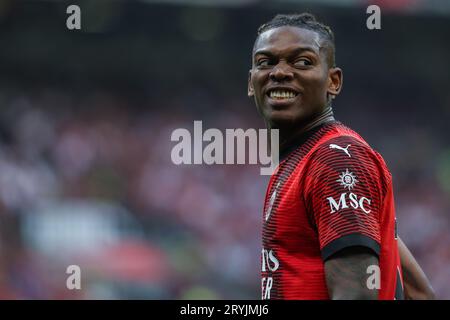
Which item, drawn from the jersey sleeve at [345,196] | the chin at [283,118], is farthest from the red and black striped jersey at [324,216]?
the chin at [283,118]

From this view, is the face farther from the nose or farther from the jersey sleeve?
the jersey sleeve

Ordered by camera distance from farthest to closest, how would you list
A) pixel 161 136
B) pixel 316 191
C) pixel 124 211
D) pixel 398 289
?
1. pixel 161 136
2. pixel 124 211
3. pixel 398 289
4. pixel 316 191

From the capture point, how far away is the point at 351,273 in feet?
8.54

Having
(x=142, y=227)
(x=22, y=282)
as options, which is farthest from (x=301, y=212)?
(x=142, y=227)

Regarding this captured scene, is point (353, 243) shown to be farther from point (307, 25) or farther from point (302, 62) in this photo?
point (307, 25)

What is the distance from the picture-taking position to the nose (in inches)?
122

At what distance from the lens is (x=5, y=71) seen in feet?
50.3

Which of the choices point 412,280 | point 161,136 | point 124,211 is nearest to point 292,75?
point 412,280

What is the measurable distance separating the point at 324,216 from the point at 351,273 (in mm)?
203

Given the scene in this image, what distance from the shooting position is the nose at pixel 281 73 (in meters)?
3.09

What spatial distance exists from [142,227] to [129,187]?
90 cm

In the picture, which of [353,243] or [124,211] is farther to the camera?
[124,211]

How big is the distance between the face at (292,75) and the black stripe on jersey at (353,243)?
658 millimetres
